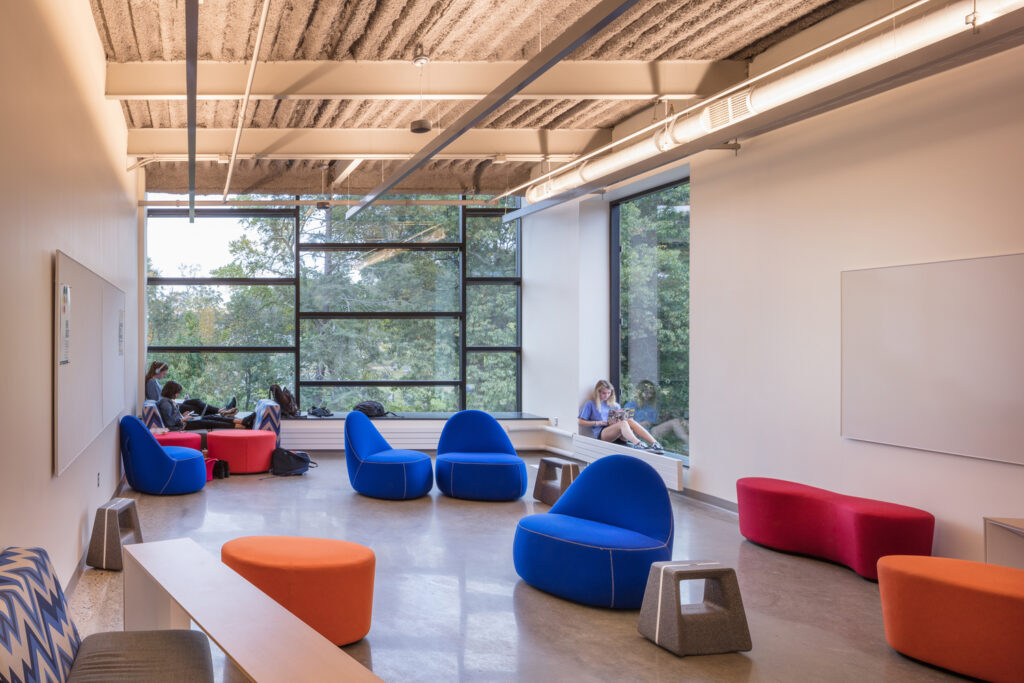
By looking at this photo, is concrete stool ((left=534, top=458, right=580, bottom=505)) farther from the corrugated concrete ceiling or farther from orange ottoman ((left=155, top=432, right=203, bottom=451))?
orange ottoman ((left=155, top=432, right=203, bottom=451))

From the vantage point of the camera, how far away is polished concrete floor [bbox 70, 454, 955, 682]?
386 centimetres

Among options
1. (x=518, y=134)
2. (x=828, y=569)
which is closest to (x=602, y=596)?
(x=828, y=569)

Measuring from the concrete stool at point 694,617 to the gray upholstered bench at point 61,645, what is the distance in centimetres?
240

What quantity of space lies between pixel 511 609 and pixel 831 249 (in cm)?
405

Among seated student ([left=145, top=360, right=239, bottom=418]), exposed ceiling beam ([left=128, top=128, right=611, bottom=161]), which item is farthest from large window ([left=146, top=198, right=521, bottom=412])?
exposed ceiling beam ([left=128, top=128, right=611, bottom=161])

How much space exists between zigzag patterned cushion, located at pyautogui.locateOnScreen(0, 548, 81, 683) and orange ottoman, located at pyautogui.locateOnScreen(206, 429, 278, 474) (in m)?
6.68

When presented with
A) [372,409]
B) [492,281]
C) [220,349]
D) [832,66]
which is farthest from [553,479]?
[220,349]

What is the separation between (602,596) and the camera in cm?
467

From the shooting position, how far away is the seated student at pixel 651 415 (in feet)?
29.5

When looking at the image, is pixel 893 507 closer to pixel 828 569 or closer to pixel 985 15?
pixel 828 569

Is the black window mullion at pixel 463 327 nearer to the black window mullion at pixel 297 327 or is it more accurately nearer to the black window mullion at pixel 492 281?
the black window mullion at pixel 492 281

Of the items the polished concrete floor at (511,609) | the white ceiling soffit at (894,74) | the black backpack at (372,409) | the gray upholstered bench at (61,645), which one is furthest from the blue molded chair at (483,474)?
the gray upholstered bench at (61,645)

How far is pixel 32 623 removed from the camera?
2.56 meters

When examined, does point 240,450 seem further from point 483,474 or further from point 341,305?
point 483,474
